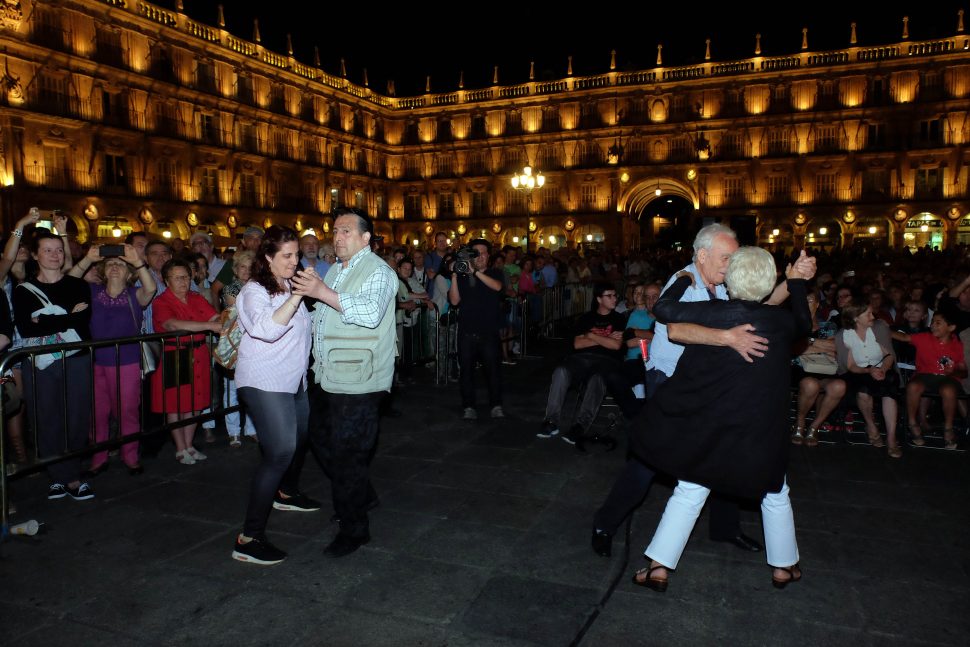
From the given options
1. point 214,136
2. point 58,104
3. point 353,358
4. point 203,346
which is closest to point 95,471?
point 203,346

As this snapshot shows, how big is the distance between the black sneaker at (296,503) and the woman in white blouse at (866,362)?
5132 mm

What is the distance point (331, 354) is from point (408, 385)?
563 centimetres

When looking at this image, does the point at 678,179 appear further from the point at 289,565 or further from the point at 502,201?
the point at 289,565

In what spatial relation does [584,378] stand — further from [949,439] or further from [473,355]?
[949,439]

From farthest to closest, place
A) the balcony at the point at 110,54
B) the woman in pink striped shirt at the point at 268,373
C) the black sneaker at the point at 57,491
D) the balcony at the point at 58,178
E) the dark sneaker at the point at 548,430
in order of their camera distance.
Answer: the balcony at the point at 110,54 → the balcony at the point at 58,178 → the dark sneaker at the point at 548,430 → the black sneaker at the point at 57,491 → the woman in pink striped shirt at the point at 268,373

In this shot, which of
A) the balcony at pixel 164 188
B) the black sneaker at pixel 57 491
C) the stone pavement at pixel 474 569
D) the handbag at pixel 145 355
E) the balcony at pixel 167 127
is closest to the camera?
the stone pavement at pixel 474 569

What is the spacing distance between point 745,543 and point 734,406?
53.4 inches

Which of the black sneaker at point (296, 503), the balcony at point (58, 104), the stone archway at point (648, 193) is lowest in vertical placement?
the black sneaker at point (296, 503)

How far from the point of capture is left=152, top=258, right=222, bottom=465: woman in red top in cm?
608

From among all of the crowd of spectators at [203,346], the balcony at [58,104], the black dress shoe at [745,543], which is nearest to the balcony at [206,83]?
the balcony at [58,104]

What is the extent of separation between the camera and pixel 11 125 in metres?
26.3

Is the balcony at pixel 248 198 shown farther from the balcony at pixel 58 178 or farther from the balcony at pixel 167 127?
the balcony at pixel 58 178

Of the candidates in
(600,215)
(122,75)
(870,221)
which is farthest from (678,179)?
(122,75)

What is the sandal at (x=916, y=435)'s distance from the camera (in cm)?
654
